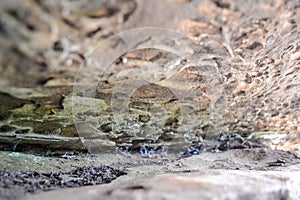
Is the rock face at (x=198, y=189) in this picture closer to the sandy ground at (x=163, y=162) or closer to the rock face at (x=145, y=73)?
the sandy ground at (x=163, y=162)

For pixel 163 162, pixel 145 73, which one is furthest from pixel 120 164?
A: pixel 145 73

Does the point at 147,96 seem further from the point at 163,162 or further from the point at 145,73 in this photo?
the point at 163,162

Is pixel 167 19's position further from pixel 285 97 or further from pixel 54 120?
pixel 285 97

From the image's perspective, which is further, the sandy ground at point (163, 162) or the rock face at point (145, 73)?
the sandy ground at point (163, 162)

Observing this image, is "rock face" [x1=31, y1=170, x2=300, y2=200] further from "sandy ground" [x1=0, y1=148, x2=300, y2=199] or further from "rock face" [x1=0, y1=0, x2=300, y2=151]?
"rock face" [x1=0, y1=0, x2=300, y2=151]

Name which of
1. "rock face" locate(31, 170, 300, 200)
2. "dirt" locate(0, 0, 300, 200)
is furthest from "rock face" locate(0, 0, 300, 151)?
"rock face" locate(31, 170, 300, 200)

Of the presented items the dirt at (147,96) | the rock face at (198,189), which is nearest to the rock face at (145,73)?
the dirt at (147,96)
